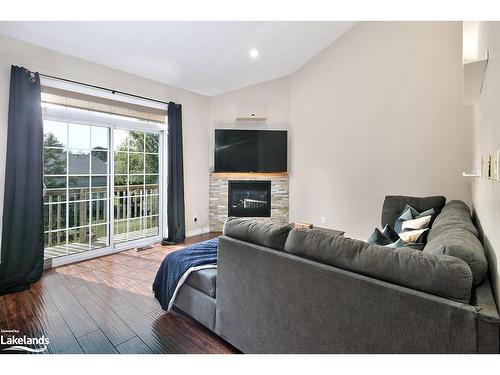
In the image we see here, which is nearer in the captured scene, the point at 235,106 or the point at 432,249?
the point at 432,249

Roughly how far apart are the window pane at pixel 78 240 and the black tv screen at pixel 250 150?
240 cm

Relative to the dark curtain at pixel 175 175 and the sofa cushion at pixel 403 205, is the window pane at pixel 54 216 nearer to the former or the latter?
the dark curtain at pixel 175 175

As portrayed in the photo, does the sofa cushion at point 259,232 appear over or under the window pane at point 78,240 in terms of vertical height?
over

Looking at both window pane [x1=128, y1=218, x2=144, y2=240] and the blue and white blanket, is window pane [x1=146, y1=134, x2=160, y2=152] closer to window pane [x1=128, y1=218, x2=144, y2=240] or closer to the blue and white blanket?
window pane [x1=128, y1=218, x2=144, y2=240]

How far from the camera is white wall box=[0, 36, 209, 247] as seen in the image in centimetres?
293

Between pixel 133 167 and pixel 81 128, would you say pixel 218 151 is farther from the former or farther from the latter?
pixel 81 128

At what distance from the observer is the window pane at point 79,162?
11.8ft

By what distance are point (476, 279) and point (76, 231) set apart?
14.1 feet

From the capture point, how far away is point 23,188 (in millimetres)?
2977

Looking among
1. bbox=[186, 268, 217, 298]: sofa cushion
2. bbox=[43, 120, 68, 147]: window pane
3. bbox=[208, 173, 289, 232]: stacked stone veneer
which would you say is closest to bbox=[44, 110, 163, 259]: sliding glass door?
bbox=[43, 120, 68, 147]: window pane

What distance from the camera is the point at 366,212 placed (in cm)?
418

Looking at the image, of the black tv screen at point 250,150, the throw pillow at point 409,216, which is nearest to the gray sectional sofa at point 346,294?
the throw pillow at point 409,216

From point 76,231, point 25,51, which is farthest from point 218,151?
point 25,51
